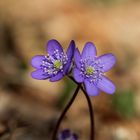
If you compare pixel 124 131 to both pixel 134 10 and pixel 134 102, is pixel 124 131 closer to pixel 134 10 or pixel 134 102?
pixel 134 102

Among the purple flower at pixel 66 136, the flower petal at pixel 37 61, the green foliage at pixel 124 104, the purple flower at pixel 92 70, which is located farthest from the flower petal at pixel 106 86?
the green foliage at pixel 124 104

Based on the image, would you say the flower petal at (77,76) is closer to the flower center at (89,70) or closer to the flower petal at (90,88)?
the flower petal at (90,88)

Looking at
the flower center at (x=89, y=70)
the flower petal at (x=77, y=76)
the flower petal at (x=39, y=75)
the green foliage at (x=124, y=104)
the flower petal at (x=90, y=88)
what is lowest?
the flower petal at (x=90, y=88)

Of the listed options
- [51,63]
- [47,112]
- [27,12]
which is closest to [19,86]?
[47,112]

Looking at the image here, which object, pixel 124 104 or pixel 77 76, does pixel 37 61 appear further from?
pixel 124 104

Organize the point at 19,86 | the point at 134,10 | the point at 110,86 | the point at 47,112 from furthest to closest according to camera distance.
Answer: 1. the point at 134,10
2. the point at 19,86
3. the point at 47,112
4. the point at 110,86

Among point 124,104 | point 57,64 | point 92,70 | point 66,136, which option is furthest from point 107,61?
point 124,104
